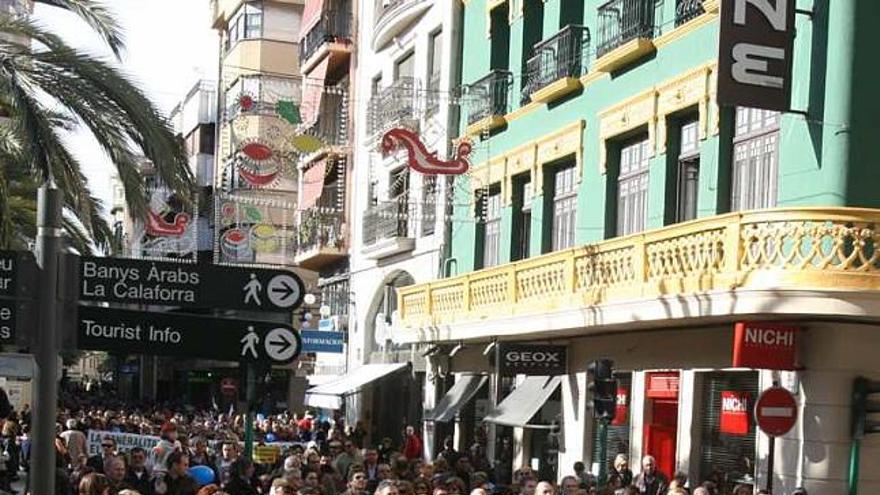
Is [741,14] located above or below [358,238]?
above

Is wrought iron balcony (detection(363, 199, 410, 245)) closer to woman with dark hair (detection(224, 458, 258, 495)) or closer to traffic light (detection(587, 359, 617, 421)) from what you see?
traffic light (detection(587, 359, 617, 421))

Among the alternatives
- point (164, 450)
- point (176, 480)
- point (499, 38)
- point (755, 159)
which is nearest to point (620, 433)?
point (755, 159)

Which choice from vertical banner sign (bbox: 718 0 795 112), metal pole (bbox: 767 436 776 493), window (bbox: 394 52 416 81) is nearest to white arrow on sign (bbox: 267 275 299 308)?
vertical banner sign (bbox: 718 0 795 112)

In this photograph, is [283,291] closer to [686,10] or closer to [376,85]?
[686,10]

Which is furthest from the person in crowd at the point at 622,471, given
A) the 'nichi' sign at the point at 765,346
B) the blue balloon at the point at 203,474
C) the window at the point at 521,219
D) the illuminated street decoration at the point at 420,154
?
the illuminated street decoration at the point at 420,154

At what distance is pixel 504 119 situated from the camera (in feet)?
94.0

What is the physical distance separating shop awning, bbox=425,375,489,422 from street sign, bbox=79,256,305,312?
67.6ft

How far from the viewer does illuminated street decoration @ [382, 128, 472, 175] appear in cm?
2677

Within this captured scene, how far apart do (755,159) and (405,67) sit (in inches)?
710

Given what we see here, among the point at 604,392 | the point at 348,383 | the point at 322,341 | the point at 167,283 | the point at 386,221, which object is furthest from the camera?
the point at 386,221

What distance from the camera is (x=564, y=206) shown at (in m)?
26.1

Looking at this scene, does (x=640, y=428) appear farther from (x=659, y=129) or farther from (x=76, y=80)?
(x=76, y=80)

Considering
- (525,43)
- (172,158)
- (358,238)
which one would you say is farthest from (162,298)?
(358,238)

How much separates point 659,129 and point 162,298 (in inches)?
574
